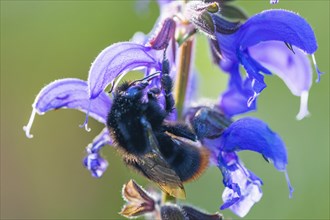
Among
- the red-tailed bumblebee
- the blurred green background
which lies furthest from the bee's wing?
the blurred green background

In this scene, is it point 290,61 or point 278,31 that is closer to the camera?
point 278,31

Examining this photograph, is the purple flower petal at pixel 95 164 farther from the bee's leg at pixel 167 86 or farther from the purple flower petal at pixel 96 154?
the bee's leg at pixel 167 86

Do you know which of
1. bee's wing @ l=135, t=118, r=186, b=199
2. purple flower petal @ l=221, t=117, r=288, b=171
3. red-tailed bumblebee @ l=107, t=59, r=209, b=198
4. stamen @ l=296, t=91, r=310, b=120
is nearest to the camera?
bee's wing @ l=135, t=118, r=186, b=199

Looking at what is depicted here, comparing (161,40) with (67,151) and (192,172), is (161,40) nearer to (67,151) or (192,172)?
(192,172)

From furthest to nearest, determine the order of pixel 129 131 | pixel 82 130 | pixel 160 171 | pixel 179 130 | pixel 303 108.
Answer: pixel 82 130 → pixel 303 108 → pixel 179 130 → pixel 129 131 → pixel 160 171

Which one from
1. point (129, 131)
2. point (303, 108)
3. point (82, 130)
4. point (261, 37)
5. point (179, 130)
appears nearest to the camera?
point (129, 131)

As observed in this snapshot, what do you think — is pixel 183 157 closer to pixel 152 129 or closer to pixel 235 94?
pixel 152 129

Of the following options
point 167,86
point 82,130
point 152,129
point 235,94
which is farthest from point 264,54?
point 82,130

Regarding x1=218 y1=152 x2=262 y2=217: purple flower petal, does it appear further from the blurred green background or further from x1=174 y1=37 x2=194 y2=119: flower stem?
the blurred green background
